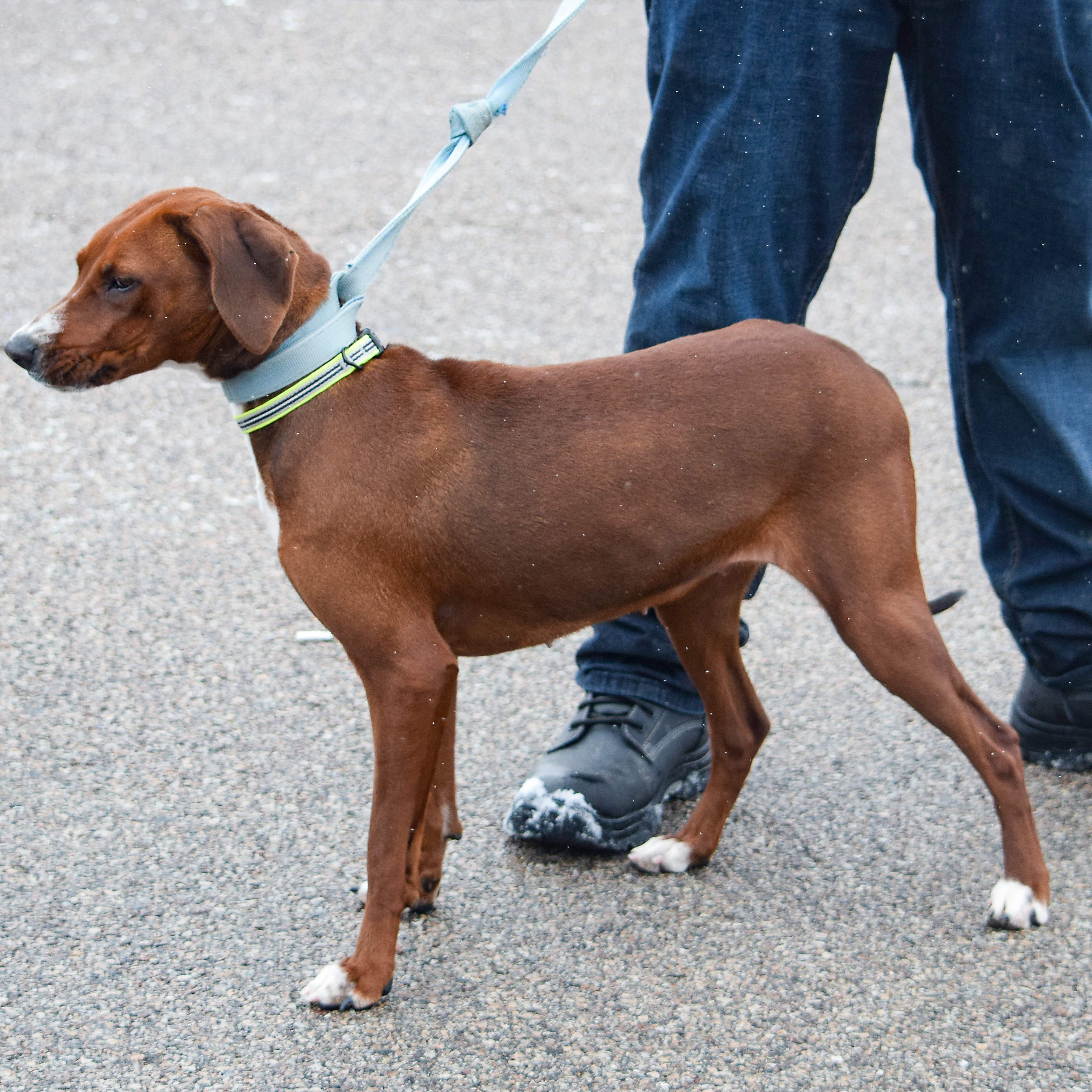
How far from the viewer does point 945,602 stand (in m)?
2.94

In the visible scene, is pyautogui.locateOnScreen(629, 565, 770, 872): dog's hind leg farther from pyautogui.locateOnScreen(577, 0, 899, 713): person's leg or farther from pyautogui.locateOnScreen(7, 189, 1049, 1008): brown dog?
pyautogui.locateOnScreen(577, 0, 899, 713): person's leg

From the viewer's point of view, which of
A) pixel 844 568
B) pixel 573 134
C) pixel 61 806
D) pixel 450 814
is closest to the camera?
pixel 844 568

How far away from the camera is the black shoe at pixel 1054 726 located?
3.12 m

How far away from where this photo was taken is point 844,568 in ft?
8.31

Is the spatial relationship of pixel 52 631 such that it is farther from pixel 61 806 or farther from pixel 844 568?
pixel 844 568

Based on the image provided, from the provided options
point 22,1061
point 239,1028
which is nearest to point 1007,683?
point 239,1028

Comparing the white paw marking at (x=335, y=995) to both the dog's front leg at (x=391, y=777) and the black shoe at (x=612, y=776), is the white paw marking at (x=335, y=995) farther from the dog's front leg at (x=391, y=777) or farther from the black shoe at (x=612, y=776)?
the black shoe at (x=612, y=776)

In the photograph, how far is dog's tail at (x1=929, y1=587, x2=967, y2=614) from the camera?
9.37 ft

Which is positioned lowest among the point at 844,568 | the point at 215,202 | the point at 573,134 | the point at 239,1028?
the point at 573,134

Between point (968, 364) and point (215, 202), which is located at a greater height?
point (215, 202)

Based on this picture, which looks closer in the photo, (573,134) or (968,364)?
(968,364)

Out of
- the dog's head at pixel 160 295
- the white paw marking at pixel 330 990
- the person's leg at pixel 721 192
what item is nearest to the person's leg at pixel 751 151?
the person's leg at pixel 721 192

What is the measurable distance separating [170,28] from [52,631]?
19.8ft

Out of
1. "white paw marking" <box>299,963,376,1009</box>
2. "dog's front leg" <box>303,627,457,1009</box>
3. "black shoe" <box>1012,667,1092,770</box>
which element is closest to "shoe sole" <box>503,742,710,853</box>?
"dog's front leg" <box>303,627,457,1009</box>
